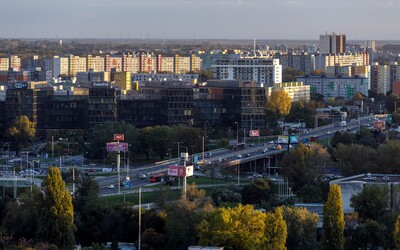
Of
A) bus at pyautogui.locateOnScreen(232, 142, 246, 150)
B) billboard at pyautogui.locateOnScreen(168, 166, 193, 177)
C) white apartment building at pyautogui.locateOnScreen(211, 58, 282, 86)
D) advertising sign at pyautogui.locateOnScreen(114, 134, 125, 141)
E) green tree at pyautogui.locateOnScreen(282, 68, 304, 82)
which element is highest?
white apartment building at pyautogui.locateOnScreen(211, 58, 282, 86)

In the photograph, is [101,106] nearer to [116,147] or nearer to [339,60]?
[116,147]

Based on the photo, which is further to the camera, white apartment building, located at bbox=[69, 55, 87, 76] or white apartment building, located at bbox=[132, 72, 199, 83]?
white apartment building, located at bbox=[69, 55, 87, 76]

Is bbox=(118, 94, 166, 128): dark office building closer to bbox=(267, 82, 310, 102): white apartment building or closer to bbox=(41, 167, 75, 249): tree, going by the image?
bbox=(267, 82, 310, 102): white apartment building

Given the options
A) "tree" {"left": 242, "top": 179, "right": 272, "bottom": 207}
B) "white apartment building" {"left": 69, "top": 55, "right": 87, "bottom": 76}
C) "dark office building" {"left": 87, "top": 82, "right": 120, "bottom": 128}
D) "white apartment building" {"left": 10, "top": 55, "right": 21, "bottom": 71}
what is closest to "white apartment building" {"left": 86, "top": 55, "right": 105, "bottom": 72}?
"white apartment building" {"left": 69, "top": 55, "right": 87, "bottom": 76}

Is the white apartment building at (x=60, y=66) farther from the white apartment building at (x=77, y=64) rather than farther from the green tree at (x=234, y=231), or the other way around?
the green tree at (x=234, y=231)

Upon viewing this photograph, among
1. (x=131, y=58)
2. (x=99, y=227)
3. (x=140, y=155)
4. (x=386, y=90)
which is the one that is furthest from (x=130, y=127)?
(x=131, y=58)

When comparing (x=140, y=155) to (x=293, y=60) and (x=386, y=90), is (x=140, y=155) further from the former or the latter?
(x=293, y=60)

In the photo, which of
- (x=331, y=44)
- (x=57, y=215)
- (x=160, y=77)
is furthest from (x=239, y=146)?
(x=331, y=44)
